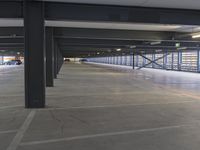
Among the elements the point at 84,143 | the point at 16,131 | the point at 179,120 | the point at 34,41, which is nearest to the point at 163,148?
the point at 84,143

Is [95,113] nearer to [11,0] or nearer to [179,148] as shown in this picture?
[179,148]

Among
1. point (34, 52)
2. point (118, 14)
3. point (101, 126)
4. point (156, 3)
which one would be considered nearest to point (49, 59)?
point (34, 52)

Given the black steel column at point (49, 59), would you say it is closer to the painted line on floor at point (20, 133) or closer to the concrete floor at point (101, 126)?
the concrete floor at point (101, 126)

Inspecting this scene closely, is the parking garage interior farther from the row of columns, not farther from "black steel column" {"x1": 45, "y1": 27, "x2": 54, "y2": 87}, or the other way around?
"black steel column" {"x1": 45, "y1": 27, "x2": 54, "y2": 87}

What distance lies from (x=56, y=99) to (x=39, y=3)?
4086 millimetres

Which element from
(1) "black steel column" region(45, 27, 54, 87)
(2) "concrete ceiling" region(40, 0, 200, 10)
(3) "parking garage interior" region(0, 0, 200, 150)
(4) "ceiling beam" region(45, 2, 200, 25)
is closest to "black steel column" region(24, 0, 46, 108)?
(3) "parking garage interior" region(0, 0, 200, 150)

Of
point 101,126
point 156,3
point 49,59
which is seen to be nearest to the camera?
point 101,126

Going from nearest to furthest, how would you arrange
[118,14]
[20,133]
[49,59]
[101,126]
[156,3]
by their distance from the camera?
[20,133] < [101,126] < [156,3] < [118,14] < [49,59]

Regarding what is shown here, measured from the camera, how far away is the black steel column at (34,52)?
900 centimetres

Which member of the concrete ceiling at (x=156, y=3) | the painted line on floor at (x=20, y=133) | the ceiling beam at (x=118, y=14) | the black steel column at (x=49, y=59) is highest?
the concrete ceiling at (x=156, y=3)

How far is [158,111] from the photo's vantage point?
8766mm

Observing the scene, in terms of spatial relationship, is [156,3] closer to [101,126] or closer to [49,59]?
[101,126]

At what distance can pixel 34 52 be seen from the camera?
9.16 m

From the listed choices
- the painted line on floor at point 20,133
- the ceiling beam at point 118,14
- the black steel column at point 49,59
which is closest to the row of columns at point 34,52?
the ceiling beam at point 118,14
